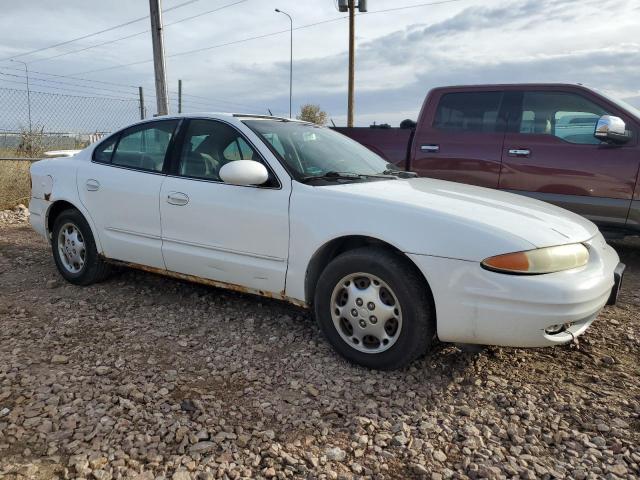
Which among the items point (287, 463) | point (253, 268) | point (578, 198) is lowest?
point (287, 463)

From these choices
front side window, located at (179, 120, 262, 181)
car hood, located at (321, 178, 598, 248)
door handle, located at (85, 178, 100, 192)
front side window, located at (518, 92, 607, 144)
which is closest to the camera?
car hood, located at (321, 178, 598, 248)

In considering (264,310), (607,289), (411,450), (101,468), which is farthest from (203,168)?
(607,289)

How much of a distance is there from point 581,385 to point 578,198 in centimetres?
284

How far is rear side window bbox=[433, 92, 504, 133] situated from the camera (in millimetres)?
5688

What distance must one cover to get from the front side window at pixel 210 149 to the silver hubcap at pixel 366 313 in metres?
1.14

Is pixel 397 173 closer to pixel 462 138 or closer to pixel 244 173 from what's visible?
pixel 244 173

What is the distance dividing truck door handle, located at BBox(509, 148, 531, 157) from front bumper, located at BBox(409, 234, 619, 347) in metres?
2.88

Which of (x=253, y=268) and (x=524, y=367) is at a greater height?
(x=253, y=268)

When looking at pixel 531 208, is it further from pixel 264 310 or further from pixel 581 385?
pixel 264 310

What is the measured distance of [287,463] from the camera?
2.20 meters

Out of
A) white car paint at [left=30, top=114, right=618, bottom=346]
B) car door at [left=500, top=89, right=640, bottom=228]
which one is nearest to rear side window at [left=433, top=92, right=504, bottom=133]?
car door at [left=500, top=89, right=640, bottom=228]

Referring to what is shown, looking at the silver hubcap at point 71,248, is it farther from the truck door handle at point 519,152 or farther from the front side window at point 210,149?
the truck door handle at point 519,152

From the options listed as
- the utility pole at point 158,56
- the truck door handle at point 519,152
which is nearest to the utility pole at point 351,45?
the utility pole at point 158,56

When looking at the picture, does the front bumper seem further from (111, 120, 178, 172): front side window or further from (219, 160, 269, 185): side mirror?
(111, 120, 178, 172): front side window
